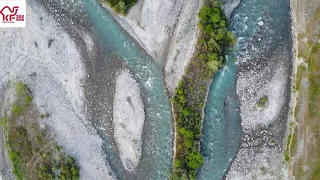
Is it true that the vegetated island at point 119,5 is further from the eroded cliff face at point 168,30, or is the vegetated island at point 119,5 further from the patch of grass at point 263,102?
the patch of grass at point 263,102

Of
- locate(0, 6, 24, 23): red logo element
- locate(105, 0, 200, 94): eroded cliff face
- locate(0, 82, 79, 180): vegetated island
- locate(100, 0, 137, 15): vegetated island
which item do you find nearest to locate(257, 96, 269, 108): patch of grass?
locate(105, 0, 200, 94): eroded cliff face

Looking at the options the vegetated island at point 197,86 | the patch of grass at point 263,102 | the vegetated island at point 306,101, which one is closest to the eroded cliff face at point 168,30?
the vegetated island at point 197,86

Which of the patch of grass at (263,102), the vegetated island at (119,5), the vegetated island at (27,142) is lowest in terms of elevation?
the vegetated island at (27,142)

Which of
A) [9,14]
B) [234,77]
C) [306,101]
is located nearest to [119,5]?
[9,14]

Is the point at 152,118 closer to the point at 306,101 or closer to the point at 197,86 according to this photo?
the point at 197,86

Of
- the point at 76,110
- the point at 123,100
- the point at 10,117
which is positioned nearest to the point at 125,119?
the point at 123,100

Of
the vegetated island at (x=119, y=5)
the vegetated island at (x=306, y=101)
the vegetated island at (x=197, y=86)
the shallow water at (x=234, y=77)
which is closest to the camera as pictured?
the vegetated island at (x=197, y=86)

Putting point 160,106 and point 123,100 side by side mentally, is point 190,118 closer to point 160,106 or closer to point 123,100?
point 160,106

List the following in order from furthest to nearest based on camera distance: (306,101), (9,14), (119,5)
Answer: (9,14)
(119,5)
(306,101)
